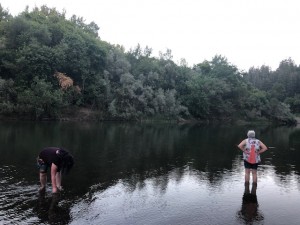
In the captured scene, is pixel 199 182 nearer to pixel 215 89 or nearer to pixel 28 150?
pixel 28 150

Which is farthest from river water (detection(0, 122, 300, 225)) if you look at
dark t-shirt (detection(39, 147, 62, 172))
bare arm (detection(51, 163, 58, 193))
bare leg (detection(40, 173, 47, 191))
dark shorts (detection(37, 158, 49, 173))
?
dark t-shirt (detection(39, 147, 62, 172))

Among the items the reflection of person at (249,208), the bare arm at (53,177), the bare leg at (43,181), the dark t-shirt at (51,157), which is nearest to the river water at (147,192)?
the reflection of person at (249,208)

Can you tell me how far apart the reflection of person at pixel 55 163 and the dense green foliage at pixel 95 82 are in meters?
36.6

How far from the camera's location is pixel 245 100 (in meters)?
86.8

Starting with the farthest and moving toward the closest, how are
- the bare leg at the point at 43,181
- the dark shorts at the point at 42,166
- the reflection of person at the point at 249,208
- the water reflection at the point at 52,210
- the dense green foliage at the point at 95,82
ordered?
the dense green foliage at the point at 95,82, the bare leg at the point at 43,181, the dark shorts at the point at 42,166, the reflection of person at the point at 249,208, the water reflection at the point at 52,210

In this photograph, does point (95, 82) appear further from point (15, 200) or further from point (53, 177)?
point (15, 200)

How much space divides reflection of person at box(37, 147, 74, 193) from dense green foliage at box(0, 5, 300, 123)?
3665 cm

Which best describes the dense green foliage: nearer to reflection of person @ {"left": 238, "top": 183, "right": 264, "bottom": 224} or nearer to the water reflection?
the water reflection

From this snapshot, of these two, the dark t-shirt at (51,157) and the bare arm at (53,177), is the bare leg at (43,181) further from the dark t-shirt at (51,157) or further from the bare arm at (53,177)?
the bare arm at (53,177)

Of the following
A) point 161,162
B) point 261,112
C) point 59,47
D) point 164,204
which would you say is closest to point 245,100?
point 261,112

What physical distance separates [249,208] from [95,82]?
5010cm

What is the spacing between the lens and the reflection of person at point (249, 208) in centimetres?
877

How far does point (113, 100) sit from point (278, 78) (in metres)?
92.8

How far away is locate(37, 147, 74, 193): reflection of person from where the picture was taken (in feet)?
32.2
